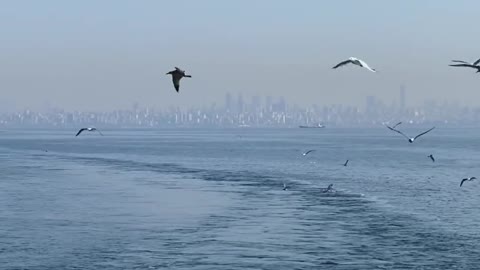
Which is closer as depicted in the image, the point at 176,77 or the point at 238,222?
the point at 176,77

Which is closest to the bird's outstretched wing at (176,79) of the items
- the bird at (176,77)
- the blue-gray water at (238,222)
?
the bird at (176,77)

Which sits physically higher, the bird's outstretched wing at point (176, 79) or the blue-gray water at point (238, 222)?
the bird's outstretched wing at point (176, 79)

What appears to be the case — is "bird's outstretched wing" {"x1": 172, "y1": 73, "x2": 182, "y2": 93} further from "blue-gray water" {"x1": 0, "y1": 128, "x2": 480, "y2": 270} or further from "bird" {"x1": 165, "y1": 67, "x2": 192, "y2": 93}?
"blue-gray water" {"x1": 0, "y1": 128, "x2": 480, "y2": 270}

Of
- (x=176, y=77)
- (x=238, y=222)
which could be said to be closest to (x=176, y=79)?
(x=176, y=77)

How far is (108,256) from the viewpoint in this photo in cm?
3706

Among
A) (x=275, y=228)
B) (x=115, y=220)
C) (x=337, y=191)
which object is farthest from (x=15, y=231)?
(x=337, y=191)

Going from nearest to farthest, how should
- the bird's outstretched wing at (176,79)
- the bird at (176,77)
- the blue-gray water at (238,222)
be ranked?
the bird at (176,77) → the bird's outstretched wing at (176,79) → the blue-gray water at (238,222)

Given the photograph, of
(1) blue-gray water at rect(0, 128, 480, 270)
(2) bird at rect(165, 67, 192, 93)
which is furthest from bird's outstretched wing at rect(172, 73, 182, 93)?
(1) blue-gray water at rect(0, 128, 480, 270)

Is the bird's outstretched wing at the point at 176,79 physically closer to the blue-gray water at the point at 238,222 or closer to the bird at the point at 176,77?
the bird at the point at 176,77

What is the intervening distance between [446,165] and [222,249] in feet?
237

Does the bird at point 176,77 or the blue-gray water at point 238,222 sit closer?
the bird at point 176,77

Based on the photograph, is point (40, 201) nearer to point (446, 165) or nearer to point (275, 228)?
point (275, 228)

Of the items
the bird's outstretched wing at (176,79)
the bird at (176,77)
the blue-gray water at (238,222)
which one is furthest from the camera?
the blue-gray water at (238,222)

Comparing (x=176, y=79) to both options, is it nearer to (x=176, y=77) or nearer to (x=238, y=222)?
(x=176, y=77)
